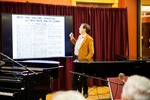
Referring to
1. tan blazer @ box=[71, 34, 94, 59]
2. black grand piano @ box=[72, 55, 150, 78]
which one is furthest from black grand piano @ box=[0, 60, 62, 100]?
tan blazer @ box=[71, 34, 94, 59]

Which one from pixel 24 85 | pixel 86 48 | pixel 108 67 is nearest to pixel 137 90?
pixel 24 85

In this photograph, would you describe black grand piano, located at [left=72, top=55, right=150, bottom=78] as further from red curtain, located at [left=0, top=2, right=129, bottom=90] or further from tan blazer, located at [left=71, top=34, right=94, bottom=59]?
red curtain, located at [left=0, top=2, right=129, bottom=90]

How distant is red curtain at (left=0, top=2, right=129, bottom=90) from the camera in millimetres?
5809

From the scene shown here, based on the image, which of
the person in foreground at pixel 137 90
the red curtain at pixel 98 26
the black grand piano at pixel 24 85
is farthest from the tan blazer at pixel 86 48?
the person in foreground at pixel 137 90

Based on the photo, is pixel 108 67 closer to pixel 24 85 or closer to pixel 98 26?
pixel 24 85

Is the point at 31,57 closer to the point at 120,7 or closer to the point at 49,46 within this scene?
the point at 49,46

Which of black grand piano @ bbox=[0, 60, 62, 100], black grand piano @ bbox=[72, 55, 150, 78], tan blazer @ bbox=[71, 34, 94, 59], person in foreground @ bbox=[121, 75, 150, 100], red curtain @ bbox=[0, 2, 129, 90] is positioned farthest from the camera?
red curtain @ bbox=[0, 2, 129, 90]

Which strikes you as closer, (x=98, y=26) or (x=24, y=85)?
(x=24, y=85)

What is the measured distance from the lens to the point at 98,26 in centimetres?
630

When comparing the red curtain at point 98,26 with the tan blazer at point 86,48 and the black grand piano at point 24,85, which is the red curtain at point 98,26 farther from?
the black grand piano at point 24,85

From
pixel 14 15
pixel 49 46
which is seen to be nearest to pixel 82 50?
pixel 49 46

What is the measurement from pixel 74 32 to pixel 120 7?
4.85ft

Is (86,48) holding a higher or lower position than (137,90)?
higher

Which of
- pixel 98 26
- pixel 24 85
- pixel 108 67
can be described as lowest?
pixel 24 85
